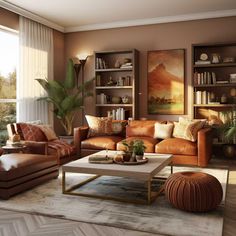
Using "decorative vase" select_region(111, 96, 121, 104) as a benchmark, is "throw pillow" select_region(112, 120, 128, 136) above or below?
below

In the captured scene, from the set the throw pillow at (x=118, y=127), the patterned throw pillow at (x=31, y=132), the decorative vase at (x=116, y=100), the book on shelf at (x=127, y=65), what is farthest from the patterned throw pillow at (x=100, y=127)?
Result: the book on shelf at (x=127, y=65)

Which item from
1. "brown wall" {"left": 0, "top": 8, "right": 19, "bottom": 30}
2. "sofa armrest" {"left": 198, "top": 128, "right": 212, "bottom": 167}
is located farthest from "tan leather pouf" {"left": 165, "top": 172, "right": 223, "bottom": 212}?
"brown wall" {"left": 0, "top": 8, "right": 19, "bottom": 30}

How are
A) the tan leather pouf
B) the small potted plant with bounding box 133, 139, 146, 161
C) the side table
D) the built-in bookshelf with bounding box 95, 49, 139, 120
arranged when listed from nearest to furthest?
the tan leather pouf → the small potted plant with bounding box 133, 139, 146, 161 → the side table → the built-in bookshelf with bounding box 95, 49, 139, 120

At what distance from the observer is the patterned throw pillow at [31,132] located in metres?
5.31

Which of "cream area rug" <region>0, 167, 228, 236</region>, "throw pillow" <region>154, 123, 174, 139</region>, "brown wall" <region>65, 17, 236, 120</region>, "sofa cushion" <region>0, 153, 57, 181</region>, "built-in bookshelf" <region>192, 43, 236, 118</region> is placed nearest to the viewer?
"cream area rug" <region>0, 167, 228, 236</region>

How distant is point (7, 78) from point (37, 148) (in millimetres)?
1932

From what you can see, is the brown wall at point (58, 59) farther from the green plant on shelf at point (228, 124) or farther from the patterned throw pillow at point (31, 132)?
the green plant on shelf at point (228, 124)

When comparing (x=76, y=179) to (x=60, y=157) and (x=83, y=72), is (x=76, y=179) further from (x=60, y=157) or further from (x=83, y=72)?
(x=83, y=72)

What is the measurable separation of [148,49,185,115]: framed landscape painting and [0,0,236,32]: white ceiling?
0.76 meters

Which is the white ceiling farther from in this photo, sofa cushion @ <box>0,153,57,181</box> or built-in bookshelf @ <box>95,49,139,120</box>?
sofa cushion @ <box>0,153,57,181</box>

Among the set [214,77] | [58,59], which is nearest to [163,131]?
[214,77]

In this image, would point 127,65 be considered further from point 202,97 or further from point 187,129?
point 187,129

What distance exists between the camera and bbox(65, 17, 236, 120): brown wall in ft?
20.6

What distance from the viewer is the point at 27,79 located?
249 inches
